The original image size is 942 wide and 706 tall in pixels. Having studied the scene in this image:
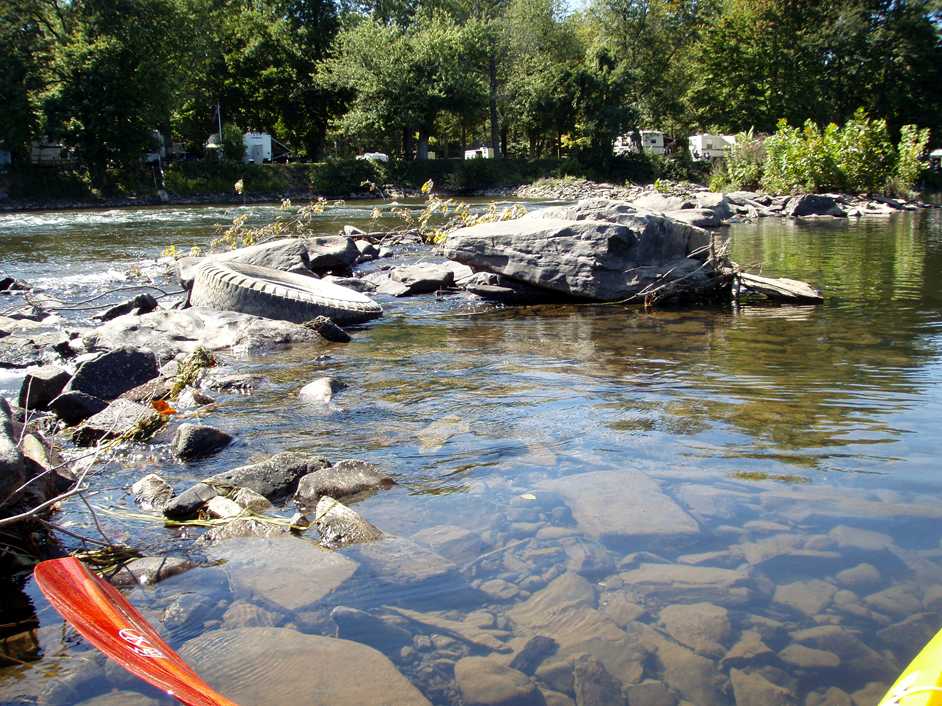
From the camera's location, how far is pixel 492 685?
294 cm

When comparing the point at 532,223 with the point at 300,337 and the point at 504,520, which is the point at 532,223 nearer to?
the point at 300,337

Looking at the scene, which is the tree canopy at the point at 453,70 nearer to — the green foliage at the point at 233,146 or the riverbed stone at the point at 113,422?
the green foliage at the point at 233,146

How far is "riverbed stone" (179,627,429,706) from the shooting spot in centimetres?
288

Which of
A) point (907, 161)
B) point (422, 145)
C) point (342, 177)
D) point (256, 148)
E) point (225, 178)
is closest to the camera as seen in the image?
point (907, 161)

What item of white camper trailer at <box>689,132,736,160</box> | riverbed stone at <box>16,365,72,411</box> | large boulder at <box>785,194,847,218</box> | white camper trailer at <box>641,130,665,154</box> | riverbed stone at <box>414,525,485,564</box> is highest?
white camper trailer at <box>641,130,665,154</box>

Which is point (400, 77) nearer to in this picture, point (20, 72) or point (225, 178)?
point (225, 178)

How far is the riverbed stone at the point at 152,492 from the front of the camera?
14.9ft

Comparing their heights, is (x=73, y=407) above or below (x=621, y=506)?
above

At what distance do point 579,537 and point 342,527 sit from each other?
46.6 inches

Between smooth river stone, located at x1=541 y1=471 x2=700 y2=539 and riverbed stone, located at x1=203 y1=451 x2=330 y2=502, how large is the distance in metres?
1.44

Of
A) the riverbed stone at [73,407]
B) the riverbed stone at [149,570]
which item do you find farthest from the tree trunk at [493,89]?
the riverbed stone at [149,570]

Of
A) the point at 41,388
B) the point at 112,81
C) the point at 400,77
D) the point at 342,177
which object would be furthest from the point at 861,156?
the point at 112,81

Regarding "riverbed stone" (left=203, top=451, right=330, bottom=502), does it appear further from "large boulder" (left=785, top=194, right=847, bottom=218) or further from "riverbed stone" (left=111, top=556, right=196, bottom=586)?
"large boulder" (left=785, top=194, right=847, bottom=218)

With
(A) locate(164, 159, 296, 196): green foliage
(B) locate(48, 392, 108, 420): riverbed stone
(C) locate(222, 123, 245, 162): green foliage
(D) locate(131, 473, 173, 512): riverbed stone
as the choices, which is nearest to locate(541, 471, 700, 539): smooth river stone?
(D) locate(131, 473, 173, 512): riverbed stone
